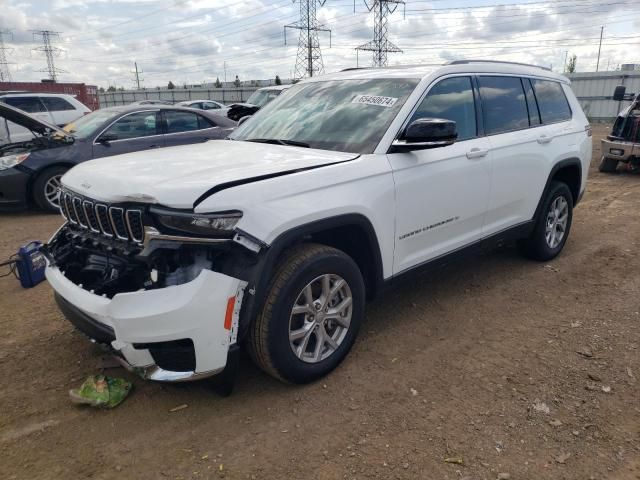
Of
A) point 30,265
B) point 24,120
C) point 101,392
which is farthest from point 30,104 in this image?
point 101,392

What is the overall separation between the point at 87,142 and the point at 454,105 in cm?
615

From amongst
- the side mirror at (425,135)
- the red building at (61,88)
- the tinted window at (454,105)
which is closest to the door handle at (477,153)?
the tinted window at (454,105)

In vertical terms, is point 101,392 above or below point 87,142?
below

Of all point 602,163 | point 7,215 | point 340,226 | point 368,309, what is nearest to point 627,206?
point 602,163

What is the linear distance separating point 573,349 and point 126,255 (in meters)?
3.03

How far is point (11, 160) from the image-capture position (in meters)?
7.47

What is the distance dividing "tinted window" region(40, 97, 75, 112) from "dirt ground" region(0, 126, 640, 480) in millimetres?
10109

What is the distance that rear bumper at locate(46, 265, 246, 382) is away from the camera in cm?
248

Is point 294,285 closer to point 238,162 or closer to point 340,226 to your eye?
point 340,226

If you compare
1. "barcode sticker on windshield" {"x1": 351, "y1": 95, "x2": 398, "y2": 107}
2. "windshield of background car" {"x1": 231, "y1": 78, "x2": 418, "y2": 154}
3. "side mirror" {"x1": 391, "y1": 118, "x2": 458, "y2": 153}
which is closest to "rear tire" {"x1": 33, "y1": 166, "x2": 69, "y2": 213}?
"windshield of background car" {"x1": 231, "y1": 78, "x2": 418, "y2": 154}

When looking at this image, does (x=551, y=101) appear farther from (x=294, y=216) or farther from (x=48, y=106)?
(x=48, y=106)

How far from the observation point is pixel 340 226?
3066 mm

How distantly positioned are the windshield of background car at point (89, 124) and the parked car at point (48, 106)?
14.7 ft

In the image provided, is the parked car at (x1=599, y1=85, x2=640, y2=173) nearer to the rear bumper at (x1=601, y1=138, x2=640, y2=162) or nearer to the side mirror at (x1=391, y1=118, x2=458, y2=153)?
the rear bumper at (x1=601, y1=138, x2=640, y2=162)
